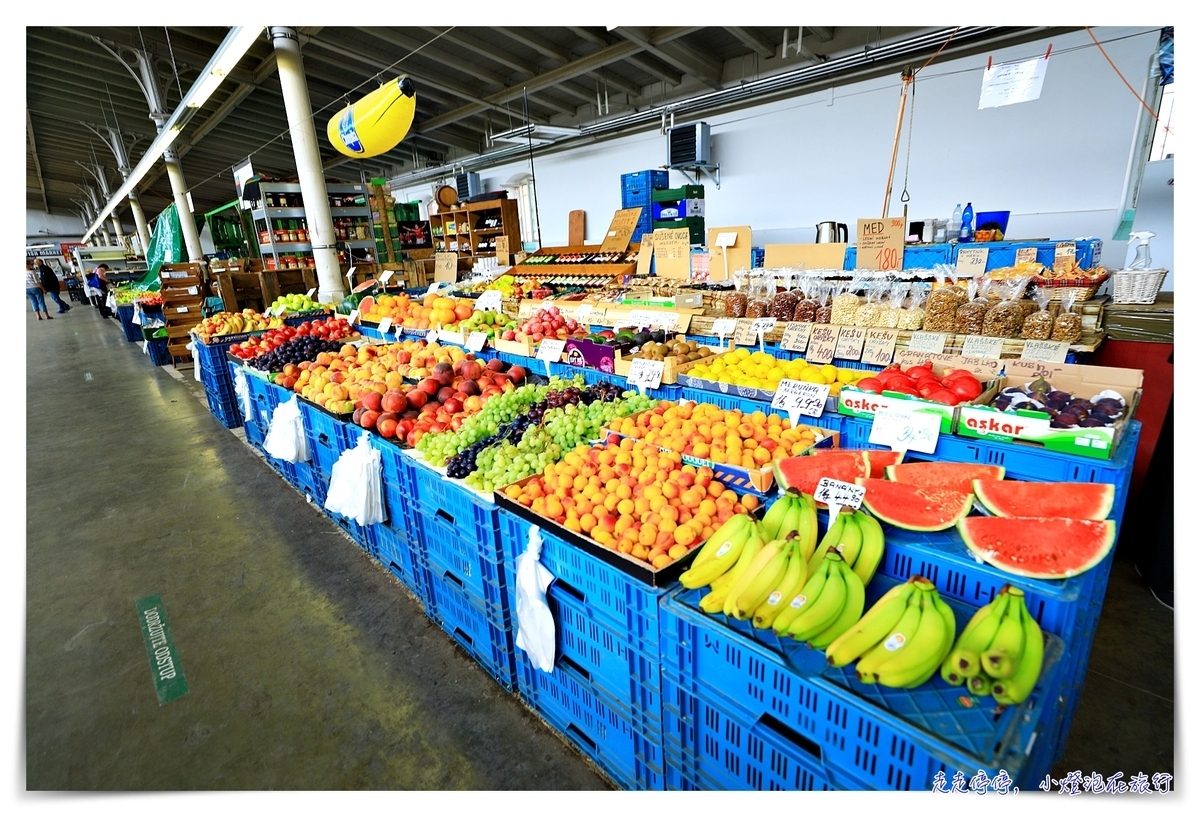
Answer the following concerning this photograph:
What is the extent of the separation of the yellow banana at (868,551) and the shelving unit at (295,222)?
27.6 feet

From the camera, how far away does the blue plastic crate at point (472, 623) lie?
2.19 metres

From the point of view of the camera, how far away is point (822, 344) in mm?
3074

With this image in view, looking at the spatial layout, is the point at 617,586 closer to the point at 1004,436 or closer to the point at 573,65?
the point at 1004,436

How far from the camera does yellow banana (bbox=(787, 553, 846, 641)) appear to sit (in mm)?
1216

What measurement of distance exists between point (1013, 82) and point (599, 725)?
13.0 feet

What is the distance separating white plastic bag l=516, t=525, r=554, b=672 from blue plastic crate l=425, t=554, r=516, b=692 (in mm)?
284

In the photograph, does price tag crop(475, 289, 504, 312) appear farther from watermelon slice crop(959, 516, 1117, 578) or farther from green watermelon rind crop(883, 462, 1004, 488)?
watermelon slice crop(959, 516, 1117, 578)

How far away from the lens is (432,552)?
2547mm

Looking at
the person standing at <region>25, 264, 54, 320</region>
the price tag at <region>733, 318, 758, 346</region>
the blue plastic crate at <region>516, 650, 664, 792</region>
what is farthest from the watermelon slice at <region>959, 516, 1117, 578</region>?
the person standing at <region>25, 264, 54, 320</region>

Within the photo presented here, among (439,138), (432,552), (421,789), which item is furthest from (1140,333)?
(439,138)

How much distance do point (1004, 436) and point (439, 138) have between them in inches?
616

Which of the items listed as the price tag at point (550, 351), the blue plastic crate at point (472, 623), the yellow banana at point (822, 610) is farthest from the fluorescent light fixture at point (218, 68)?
the yellow banana at point (822, 610)

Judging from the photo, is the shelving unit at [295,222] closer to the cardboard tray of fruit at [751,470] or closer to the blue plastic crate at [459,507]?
the blue plastic crate at [459,507]

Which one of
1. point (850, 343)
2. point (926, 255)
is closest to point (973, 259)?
point (926, 255)
